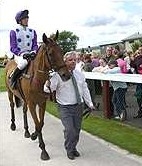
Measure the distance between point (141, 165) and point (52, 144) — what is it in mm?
2518

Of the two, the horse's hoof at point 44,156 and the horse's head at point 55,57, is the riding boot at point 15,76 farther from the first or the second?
the horse's hoof at point 44,156

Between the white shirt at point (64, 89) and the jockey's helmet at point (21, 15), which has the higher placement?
the jockey's helmet at point (21, 15)

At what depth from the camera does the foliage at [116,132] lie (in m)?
8.42

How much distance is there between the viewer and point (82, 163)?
7.37 meters

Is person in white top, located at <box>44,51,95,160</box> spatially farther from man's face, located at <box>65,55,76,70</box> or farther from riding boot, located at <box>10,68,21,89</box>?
riding boot, located at <box>10,68,21,89</box>

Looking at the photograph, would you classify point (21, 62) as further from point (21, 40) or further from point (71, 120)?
point (71, 120)

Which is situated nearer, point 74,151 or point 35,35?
point 74,151

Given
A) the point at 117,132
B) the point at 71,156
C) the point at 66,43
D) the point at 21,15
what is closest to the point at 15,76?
the point at 21,15

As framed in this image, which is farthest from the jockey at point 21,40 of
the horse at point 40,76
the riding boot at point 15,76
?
the horse at point 40,76

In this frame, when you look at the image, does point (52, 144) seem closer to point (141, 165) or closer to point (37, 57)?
point (37, 57)

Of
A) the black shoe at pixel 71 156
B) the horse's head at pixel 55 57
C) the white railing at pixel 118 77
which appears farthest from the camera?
the white railing at pixel 118 77

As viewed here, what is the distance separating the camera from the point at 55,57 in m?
7.46

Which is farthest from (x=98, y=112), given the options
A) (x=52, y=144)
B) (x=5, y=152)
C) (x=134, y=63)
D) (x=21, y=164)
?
(x=21, y=164)

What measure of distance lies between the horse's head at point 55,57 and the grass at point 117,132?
6.44 feet
